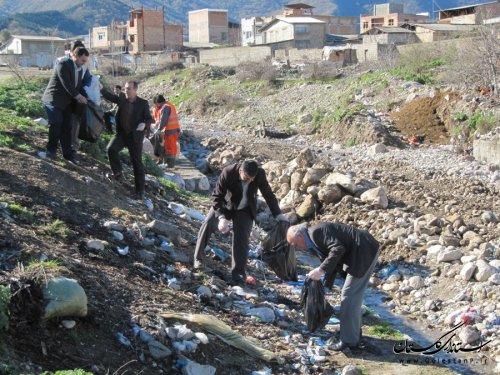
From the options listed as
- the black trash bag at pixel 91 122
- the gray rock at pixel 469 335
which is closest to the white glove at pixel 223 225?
the gray rock at pixel 469 335

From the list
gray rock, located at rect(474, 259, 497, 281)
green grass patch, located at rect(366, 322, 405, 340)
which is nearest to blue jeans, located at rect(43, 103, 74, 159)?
green grass patch, located at rect(366, 322, 405, 340)

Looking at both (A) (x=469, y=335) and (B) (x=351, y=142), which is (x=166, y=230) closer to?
(A) (x=469, y=335)

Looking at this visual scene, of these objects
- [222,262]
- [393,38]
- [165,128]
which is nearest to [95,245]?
[222,262]

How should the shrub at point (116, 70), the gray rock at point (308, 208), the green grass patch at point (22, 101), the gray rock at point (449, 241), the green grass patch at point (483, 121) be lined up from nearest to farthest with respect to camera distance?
the gray rock at point (449, 241), the green grass patch at point (22, 101), the gray rock at point (308, 208), the green grass patch at point (483, 121), the shrub at point (116, 70)

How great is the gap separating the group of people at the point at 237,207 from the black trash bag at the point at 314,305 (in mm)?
182

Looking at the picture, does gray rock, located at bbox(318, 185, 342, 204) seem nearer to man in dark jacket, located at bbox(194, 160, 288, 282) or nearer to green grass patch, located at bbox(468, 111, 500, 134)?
man in dark jacket, located at bbox(194, 160, 288, 282)

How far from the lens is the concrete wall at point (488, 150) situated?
16.3m

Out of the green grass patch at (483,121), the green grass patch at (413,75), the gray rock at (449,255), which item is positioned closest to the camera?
the gray rock at (449,255)

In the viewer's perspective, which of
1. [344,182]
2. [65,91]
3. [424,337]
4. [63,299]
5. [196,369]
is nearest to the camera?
[63,299]

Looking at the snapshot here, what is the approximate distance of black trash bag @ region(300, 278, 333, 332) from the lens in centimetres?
681

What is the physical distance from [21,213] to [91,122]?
97.7 inches

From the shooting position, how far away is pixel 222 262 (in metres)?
9.05

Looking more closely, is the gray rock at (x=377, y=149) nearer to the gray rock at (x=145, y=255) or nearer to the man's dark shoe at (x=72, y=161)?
the man's dark shoe at (x=72, y=161)

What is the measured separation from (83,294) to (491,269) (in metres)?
5.73
